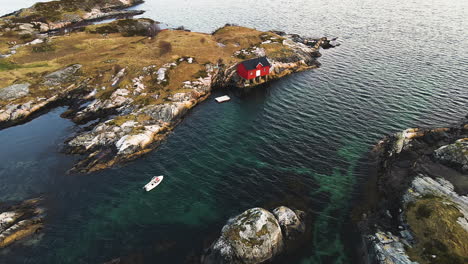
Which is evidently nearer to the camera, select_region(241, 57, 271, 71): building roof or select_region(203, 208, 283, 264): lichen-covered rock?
select_region(203, 208, 283, 264): lichen-covered rock

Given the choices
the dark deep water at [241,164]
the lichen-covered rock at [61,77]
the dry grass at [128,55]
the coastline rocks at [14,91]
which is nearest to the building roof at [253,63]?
the dark deep water at [241,164]

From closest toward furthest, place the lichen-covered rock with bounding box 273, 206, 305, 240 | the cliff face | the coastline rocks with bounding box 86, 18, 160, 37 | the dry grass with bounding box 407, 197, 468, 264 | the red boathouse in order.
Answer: the dry grass with bounding box 407, 197, 468, 264
the cliff face
the lichen-covered rock with bounding box 273, 206, 305, 240
the red boathouse
the coastline rocks with bounding box 86, 18, 160, 37

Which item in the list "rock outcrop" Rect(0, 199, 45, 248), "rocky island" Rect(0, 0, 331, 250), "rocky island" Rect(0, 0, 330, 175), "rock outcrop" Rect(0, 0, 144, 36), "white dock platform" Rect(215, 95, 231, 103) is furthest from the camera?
"rock outcrop" Rect(0, 0, 144, 36)

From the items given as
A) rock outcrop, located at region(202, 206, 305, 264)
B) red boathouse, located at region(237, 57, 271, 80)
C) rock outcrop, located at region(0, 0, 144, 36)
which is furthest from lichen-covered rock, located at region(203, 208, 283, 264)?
rock outcrop, located at region(0, 0, 144, 36)

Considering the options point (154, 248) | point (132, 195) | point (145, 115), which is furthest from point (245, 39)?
point (154, 248)

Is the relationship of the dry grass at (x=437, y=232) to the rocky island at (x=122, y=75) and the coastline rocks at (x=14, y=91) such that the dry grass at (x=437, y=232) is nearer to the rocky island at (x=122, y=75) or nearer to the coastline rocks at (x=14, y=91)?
the rocky island at (x=122, y=75)

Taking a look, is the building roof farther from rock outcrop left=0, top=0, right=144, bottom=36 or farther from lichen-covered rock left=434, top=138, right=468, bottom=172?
rock outcrop left=0, top=0, right=144, bottom=36

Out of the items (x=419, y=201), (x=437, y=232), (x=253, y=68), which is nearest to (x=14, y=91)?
(x=253, y=68)
